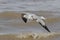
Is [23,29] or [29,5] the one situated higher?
[23,29]

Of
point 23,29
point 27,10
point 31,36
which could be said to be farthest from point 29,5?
point 31,36

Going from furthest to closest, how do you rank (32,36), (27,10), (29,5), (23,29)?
(29,5) < (27,10) < (23,29) < (32,36)

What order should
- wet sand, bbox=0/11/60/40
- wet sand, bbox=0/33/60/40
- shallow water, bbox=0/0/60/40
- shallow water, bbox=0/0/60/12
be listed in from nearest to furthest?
wet sand, bbox=0/33/60/40 < wet sand, bbox=0/11/60/40 < shallow water, bbox=0/0/60/40 < shallow water, bbox=0/0/60/12

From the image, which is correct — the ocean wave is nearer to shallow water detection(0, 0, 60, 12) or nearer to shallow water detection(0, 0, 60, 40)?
shallow water detection(0, 0, 60, 40)

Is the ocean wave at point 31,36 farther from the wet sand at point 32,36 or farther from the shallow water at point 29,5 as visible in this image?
the shallow water at point 29,5

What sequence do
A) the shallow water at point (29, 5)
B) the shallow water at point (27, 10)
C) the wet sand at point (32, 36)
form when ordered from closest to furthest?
the wet sand at point (32, 36) < the shallow water at point (27, 10) < the shallow water at point (29, 5)

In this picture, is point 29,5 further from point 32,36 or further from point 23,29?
point 32,36

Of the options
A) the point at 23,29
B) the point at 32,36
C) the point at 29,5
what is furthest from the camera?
the point at 29,5

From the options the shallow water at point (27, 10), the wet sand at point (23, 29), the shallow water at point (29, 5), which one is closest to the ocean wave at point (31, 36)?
the wet sand at point (23, 29)

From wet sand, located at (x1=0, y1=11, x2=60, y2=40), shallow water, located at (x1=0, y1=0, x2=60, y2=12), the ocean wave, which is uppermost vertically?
the ocean wave

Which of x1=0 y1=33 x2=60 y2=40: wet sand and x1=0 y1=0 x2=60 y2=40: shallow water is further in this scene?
x1=0 y1=0 x2=60 y2=40: shallow water

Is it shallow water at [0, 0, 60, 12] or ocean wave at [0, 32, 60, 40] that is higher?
ocean wave at [0, 32, 60, 40]

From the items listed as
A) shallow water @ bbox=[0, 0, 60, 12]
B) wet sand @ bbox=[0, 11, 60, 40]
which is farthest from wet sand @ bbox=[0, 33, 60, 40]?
shallow water @ bbox=[0, 0, 60, 12]

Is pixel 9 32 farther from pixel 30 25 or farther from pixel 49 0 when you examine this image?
pixel 49 0
